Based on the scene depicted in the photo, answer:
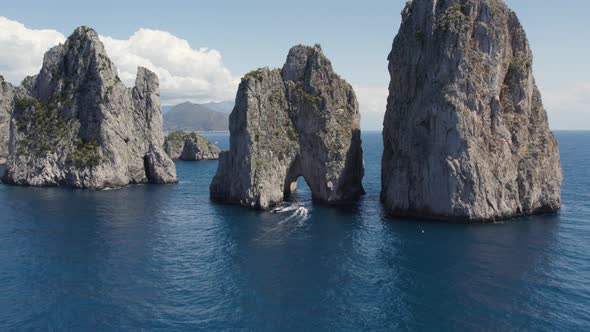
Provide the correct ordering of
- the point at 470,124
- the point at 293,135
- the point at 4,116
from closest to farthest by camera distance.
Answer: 1. the point at 470,124
2. the point at 293,135
3. the point at 4,116

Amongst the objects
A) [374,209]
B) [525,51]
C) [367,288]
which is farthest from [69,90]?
[525,51]

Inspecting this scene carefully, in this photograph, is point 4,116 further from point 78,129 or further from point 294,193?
point 294,193

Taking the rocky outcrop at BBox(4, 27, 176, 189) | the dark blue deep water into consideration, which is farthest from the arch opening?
the rocky outcrop at BBox(4, 27, 176, 189)

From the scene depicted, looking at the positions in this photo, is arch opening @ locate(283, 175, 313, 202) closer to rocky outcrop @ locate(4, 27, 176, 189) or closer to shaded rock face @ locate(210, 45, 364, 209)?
shaded rock face @ locate(210, 45, 364, 209)

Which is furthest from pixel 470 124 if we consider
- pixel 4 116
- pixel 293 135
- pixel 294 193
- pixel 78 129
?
pixel 4 116

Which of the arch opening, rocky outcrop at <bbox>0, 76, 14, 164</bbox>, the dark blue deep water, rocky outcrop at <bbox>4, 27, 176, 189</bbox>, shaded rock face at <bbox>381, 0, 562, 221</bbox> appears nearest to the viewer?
the dark blue deep water

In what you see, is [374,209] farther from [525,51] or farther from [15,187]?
[15,187]
